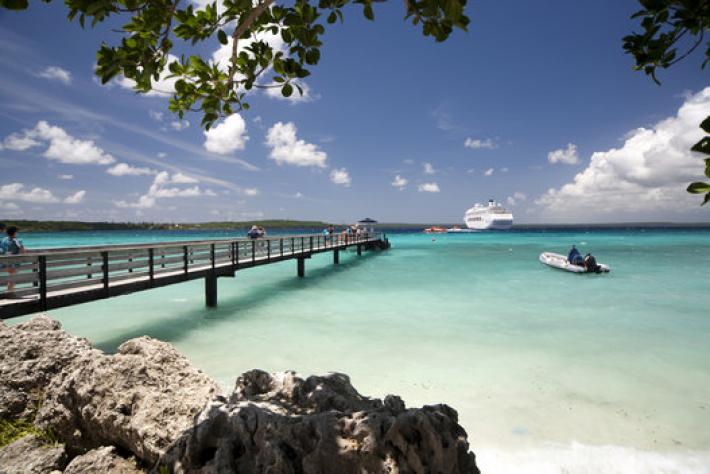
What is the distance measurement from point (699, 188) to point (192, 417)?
3.81m

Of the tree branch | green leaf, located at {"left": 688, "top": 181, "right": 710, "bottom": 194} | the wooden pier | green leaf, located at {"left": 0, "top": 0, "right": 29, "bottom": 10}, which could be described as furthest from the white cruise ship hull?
green leaf, located at {"left": 0, "top": 0, "right": 29, "bottom": 10}

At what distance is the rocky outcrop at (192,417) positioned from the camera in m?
2.17

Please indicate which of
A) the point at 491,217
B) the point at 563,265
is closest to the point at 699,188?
the point at 563,265

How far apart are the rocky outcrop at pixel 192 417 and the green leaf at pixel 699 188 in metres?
1.80

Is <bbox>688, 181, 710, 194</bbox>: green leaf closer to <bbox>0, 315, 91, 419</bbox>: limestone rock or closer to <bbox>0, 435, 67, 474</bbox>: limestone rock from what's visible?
<bbox>0, 435, 67, 474</bbox>: limestone rock

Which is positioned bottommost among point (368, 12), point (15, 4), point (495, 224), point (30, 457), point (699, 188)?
point (30, 457)

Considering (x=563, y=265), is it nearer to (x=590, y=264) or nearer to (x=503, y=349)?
(x=590, y=264)

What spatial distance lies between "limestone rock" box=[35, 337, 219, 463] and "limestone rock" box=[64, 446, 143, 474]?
0.10m

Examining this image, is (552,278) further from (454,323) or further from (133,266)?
(133,266)

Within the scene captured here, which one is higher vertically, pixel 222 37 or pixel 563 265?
pixel 222 37

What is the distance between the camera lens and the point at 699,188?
1573 millimetres

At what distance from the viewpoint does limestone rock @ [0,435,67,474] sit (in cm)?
282

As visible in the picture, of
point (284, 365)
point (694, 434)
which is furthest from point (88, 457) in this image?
point (694, 434)

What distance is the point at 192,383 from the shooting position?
12.0ft
